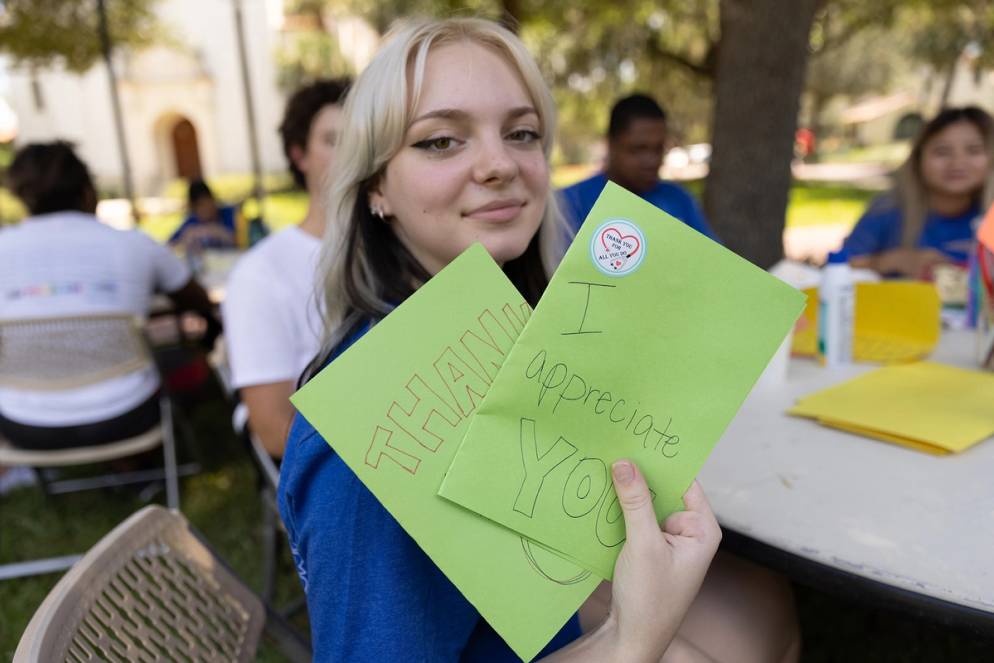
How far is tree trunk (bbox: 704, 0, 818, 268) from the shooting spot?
4.06 m

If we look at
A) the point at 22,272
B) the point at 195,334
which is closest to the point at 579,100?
the point at 195,334

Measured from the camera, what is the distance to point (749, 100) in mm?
4223

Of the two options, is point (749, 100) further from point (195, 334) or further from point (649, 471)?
point (195, 334)

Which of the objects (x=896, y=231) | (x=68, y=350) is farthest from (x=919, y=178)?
(x=68, y=350)

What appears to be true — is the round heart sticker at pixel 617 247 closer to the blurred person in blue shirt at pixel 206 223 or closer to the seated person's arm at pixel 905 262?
the seated person's arm at pixel 905 262

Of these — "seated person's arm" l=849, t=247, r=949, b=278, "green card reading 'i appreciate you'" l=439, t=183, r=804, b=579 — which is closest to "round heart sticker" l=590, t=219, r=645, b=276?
"green card reading 'i appreciate you'" l=439, t=183, r=804, b=579

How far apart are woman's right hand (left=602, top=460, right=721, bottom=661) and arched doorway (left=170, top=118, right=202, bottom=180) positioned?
3131 cm

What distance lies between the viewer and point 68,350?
278 cm

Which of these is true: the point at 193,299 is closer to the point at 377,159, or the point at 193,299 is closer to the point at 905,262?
the point at 377,159

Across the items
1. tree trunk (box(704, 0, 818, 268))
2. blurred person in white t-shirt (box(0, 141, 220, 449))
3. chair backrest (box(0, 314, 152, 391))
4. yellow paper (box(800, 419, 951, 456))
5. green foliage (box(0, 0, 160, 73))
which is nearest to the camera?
yellow paper (box(800, 419, 951, 456))

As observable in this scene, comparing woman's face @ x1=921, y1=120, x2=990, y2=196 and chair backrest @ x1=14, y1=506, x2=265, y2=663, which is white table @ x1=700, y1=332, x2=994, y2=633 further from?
woman's face @ x1=921, y1=120, x2=990, y2=196

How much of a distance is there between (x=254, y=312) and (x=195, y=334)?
3.95 meters

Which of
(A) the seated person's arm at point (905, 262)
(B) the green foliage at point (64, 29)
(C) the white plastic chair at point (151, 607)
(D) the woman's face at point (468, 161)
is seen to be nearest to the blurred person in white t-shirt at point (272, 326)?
(C) the white plastic chair at point (151, 607)

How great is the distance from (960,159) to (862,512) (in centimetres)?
264
